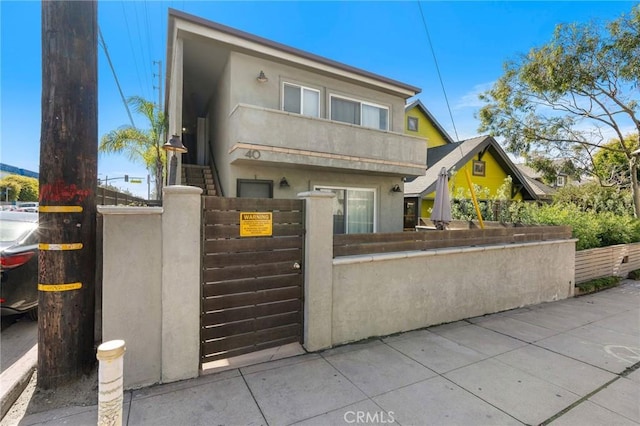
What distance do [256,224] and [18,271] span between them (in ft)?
13.0

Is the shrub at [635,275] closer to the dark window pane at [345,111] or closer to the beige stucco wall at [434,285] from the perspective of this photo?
the beige stucco wall at [434,285]

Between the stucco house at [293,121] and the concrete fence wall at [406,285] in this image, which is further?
the stucco house at [293,121]

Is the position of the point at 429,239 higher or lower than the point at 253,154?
lower

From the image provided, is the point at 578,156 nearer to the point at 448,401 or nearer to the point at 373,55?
the point at 373,55

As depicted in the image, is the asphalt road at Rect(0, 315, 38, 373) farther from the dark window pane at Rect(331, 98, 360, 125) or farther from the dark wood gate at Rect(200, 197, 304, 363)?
the dark window pane at Rect(331, 98, 360, 125)

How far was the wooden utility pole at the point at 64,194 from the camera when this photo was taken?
318cm

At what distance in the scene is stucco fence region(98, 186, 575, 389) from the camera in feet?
10.8

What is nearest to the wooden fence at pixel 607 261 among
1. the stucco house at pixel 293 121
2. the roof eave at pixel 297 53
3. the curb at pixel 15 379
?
the stucco house at pixel 293 121

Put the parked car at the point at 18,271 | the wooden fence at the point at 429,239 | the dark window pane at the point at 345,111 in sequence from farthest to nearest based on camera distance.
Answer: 1. the dark window pane at the point at 345,111
2. the wooden fence at the point at 429,239
3. the parked car at the point at 18,271

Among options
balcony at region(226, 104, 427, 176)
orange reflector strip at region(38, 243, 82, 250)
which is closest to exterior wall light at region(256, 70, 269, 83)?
balcony at region(226, 104, 427, 176)

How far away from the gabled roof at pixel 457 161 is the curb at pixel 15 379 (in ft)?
45.2

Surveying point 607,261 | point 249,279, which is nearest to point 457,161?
point 607,261

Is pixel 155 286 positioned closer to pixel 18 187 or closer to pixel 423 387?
pixel 423 387

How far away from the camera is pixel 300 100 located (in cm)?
897
